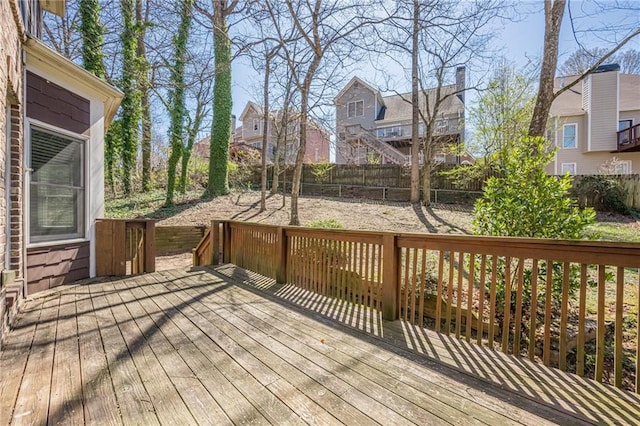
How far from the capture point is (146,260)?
16.5 feet

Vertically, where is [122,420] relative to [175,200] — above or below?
below

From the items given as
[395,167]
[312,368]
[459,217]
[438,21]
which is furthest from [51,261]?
[395,167]

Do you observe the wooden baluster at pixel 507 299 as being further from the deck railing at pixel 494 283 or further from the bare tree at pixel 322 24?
the bare tree at pixel 322 24

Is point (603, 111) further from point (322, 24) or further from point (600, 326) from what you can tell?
point (600, 326)

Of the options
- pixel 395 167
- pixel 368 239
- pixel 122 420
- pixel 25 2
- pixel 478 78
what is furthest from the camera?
pixel 395 167

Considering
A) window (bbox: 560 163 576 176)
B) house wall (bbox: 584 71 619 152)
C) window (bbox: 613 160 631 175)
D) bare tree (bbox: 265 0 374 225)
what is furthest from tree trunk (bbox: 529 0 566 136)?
window (bbox: 560 163 576 176)

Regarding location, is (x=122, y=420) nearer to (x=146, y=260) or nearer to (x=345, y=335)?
(x=345, y=335)

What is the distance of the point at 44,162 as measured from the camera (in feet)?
12.2

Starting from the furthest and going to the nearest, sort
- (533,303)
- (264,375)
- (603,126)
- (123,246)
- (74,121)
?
(603,126) → (123,246) → (74,121) → (533,303) → (264,375)

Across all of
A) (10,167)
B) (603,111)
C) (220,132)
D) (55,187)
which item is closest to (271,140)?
(220,132)

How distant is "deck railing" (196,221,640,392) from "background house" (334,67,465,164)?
12.7m

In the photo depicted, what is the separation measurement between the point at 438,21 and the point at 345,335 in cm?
652

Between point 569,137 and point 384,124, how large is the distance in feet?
33.2

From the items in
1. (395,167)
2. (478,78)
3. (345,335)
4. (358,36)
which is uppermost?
(478,78)
